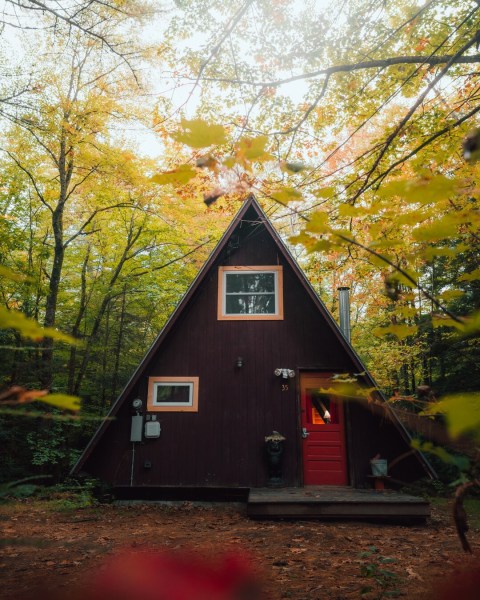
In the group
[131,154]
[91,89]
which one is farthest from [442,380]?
[91,89]

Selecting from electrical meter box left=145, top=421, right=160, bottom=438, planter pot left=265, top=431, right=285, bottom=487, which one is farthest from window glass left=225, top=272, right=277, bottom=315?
electrical meter box left=145, top=421, right=160, bottom=438

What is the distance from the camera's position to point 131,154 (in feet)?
37.6

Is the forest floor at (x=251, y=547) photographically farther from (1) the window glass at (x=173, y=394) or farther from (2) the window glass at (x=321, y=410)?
(2) the window glass at (x=321, y=410)

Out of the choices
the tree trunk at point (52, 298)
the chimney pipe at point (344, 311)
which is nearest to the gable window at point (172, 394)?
the tree trunk at point (52, 298)

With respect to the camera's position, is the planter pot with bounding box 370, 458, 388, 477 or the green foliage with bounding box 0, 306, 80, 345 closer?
the green foliage with bounding box 0, 306, 80, 345

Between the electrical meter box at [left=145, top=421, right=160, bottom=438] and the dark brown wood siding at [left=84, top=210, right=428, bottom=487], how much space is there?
0.49ft

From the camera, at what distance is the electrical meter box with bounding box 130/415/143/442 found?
7.84m

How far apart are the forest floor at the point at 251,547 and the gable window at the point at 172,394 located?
6.12ft

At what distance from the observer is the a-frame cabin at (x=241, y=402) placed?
25.6 ft

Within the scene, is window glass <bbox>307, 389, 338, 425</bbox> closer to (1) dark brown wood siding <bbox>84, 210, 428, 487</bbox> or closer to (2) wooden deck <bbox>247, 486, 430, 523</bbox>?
(1) dark brown wood siding <bbox>84, 210, 428, 487</bbox>

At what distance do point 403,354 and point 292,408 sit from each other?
23.5 ft

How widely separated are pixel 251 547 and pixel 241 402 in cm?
345

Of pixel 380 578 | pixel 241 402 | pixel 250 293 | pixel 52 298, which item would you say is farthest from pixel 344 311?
pixel 52 298

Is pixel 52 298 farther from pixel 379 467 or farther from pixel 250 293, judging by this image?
pixel 379 467
